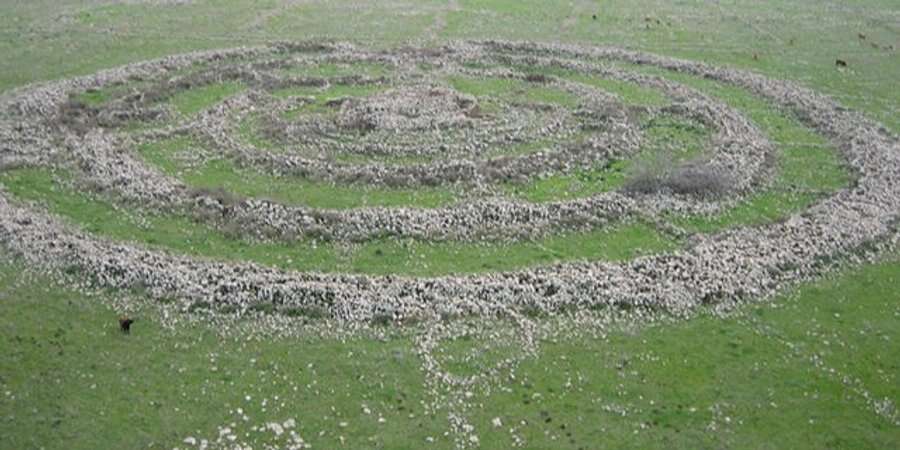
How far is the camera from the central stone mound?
5234cm

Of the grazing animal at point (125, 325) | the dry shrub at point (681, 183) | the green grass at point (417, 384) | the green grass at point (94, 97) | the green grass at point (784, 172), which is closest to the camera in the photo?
the green grass at point (417, 384)

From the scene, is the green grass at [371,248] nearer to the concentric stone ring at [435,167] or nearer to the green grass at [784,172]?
the concentric stone ring at [435,167]

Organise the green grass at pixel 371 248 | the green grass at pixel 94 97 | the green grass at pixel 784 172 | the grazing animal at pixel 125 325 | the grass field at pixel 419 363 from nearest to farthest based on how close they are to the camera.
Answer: the grass field at pixel 419 363, the grazing animal at pixel 125 325, the green grass at pixel 371 248, the green grass at pixel 784 172, the green grass at pixel 94 97

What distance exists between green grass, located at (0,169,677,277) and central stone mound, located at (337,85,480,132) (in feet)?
51.6

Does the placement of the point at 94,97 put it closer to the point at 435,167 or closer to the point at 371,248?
the point at 435,167

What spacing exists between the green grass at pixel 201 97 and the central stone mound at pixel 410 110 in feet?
28.8

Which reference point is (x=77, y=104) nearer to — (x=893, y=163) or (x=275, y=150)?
(x=275, y=150)

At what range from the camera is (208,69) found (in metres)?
63.6

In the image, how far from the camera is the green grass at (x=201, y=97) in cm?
5497

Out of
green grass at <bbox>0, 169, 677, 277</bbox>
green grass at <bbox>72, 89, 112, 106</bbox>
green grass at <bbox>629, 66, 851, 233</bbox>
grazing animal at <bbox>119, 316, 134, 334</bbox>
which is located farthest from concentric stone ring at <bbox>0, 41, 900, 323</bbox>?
grazing animal at <bbox>119, 316, 134, 334</bbox>

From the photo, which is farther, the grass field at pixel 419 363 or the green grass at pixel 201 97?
the green grass at pixel 201 97

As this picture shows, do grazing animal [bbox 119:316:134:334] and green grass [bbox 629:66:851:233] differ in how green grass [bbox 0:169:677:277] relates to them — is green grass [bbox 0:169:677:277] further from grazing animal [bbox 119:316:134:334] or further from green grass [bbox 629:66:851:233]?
grazing animal [bbox 119:316:134:334]

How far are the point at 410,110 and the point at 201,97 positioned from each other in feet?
47.9

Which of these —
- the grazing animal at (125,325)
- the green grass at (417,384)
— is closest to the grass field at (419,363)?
the green grass at (417,384)
